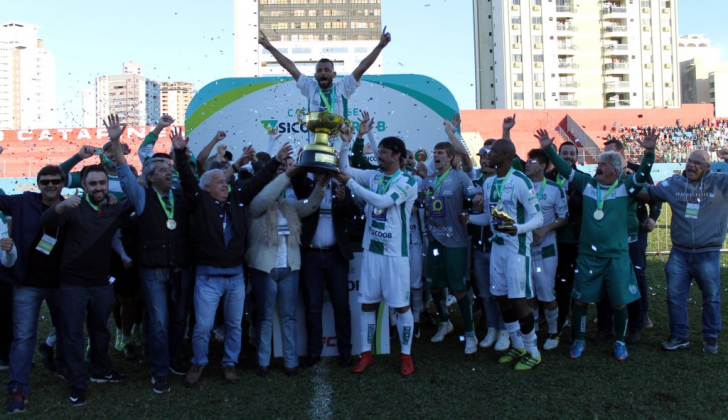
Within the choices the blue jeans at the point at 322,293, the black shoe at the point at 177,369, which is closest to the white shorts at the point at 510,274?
the blue jeans at the point at 322,293

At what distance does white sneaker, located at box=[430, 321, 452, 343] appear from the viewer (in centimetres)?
655

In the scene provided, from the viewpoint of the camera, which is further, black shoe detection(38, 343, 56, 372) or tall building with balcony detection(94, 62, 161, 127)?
tall building with balcony detection(94, 62, 161, 127)

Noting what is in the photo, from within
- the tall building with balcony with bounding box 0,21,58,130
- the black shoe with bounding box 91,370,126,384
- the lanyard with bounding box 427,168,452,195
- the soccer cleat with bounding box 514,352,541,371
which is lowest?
the black shoe with bounding box 91,370,126,384

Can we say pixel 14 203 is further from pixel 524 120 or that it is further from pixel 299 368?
pixel 524 120

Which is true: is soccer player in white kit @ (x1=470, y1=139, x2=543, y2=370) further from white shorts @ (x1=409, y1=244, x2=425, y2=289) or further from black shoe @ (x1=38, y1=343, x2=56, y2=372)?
black shoe @ (x1=38, y1=343, x2=56, y2=372)

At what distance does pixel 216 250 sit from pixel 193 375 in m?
1.14

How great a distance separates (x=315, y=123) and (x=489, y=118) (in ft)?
121

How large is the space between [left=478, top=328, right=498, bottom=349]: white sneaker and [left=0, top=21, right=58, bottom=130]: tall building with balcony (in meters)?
93.5

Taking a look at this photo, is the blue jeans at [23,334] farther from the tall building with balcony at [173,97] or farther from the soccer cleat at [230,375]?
the tall building with balcony at [173,97]

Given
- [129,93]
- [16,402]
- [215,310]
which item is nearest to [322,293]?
[215,310]

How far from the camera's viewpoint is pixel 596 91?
67.6 m

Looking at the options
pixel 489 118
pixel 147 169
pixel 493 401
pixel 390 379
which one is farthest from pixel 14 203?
pixel 489 118

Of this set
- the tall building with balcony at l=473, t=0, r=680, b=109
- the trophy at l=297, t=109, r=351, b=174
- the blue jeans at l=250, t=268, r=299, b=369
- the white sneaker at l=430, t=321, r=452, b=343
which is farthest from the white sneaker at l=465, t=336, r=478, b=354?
the tall building with balcony at l=473, t=0, r=680, b=109

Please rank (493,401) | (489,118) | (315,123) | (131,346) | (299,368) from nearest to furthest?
(493,401)
(315,123)
(299,368)
(131,346)
(489,118)
